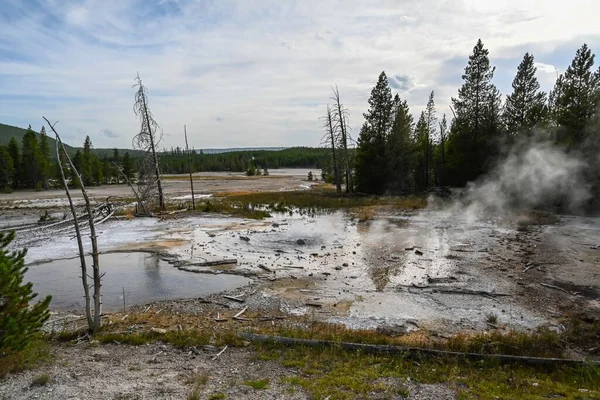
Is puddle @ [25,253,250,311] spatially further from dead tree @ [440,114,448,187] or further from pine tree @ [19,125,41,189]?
pine tree @ [19,125,41,189]

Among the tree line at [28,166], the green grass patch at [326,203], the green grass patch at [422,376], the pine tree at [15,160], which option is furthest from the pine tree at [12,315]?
the pine tree at [15,160]

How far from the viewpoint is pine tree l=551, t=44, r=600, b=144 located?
28.5 metres

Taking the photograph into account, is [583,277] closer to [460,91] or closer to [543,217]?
[543,217]

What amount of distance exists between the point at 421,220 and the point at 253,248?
11712 millimetres

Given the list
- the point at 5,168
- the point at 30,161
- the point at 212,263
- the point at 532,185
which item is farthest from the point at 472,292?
the point at 30,161

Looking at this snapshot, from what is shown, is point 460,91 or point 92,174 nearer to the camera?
point 460,91

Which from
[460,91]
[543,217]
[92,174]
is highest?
[460,91]

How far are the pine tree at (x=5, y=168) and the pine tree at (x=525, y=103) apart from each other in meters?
60.5

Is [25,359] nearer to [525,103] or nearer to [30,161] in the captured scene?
[525,103]

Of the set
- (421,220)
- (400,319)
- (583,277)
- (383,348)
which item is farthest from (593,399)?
(421,220)

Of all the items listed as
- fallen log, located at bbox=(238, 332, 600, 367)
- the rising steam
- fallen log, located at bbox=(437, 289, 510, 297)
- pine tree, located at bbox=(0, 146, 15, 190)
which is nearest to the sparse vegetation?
fallen log, located at bbox=(238, 332, 600, 367)

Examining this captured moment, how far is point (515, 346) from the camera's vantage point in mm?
7719

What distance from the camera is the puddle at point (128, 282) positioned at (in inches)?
463

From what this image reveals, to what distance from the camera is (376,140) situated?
40156 millimetres
